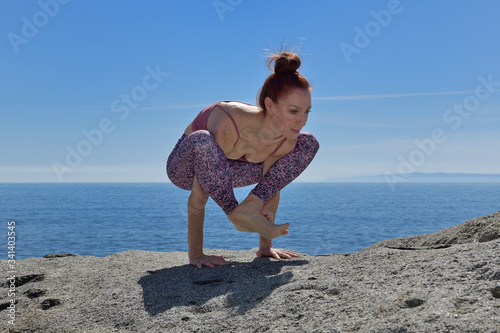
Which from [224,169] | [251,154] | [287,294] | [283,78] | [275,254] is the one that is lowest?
[287,294]

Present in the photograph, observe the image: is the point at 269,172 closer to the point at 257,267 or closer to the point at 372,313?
the point at 257,267

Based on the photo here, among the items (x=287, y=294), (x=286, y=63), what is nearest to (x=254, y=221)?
(x=287, y=294)

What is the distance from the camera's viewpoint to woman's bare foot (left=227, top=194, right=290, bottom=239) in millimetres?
3080

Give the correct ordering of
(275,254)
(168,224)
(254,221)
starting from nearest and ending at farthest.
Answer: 1. (254,221)
2. (275,254)
3. (168,224)

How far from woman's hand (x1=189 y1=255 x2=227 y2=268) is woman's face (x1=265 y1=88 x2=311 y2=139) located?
110 centimetres

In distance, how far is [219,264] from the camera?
3.55 meters

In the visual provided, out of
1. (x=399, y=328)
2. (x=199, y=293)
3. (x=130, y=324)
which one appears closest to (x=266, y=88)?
(x=199, y=293)

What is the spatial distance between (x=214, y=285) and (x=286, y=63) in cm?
169

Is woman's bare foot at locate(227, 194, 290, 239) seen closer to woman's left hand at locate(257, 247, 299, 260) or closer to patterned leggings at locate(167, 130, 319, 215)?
patterned leggings at locate(167, 130, 319, 215)

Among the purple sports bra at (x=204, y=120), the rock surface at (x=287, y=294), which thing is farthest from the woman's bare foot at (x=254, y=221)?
the purple sports bra at (x=204, y=120)

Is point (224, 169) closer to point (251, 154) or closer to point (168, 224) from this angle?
point (251, 154)

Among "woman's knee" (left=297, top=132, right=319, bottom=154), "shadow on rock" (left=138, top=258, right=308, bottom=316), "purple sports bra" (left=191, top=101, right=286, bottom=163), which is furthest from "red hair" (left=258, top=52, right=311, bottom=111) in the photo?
"shadow on rock" (left=138, top=258, right=308, bottom=316)

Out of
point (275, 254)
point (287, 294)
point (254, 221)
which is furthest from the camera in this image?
point (275, 254)

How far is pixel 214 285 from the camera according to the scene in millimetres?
2986
